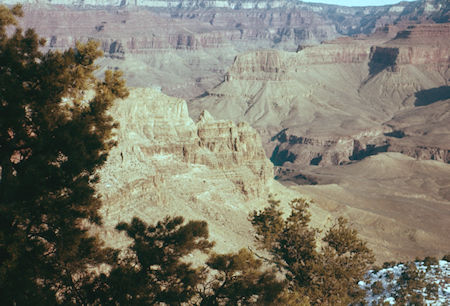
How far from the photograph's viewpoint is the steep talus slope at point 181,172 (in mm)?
30188

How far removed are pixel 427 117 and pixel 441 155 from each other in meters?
49.6

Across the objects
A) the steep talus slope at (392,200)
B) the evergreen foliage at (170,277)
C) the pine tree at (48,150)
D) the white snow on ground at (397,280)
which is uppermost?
the pine tree at (48,150)

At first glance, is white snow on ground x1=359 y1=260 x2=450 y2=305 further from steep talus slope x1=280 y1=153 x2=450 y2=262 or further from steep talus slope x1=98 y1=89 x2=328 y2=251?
steep talus slope x1=280 y1=153 x2=450 y2=262

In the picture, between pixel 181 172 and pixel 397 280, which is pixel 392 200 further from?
pixel 181 172

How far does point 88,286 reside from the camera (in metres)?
14.9

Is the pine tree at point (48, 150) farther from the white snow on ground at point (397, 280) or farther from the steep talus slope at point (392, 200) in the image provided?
the steep talus slope at point (392, 200)

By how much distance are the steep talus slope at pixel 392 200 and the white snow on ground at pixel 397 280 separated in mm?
11797

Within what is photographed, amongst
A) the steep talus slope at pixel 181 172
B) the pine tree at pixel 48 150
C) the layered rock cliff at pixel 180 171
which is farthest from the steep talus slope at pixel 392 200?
the pine tree at pixel 48 150

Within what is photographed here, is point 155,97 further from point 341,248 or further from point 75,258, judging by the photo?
point 75,258

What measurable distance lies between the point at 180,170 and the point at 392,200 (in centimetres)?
5068

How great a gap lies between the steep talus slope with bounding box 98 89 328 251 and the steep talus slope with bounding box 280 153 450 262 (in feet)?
34.6

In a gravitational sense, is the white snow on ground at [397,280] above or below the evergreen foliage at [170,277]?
below

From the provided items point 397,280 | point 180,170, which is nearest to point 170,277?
point 397,280

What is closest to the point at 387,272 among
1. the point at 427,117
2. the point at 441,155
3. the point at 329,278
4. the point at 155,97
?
the point at 329,278
